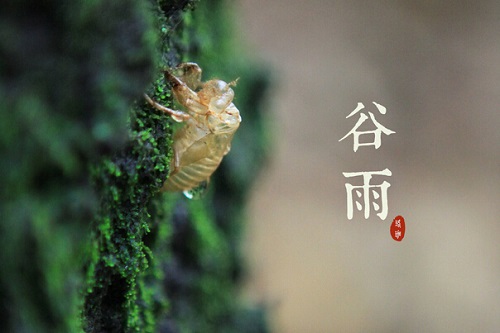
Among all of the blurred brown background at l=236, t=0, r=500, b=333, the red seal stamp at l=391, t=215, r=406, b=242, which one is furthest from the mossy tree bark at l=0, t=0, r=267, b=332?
the blurred brown background at l=236, t=0, r=500, b=333

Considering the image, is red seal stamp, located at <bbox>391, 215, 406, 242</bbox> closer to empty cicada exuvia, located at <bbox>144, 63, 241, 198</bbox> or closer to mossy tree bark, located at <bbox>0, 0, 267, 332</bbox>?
mossy tree bark, located at <bbox>0, 0, 267, 332</bbox>

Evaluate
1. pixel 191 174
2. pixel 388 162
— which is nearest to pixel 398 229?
pixel 191 174

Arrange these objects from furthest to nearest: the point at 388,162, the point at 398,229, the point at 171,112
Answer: the point at 388,162
the point at 398,229
the point at 171,112

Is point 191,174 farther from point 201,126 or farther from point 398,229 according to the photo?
point 398,229

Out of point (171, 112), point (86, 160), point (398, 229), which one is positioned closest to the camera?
point (171, 112)

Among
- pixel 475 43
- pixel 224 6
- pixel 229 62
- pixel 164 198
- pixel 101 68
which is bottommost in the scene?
pixel 164 198

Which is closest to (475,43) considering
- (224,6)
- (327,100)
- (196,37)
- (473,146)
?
(473,146)

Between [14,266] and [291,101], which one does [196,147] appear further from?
[291,101]

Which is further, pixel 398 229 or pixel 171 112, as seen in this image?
pixel 398 229
